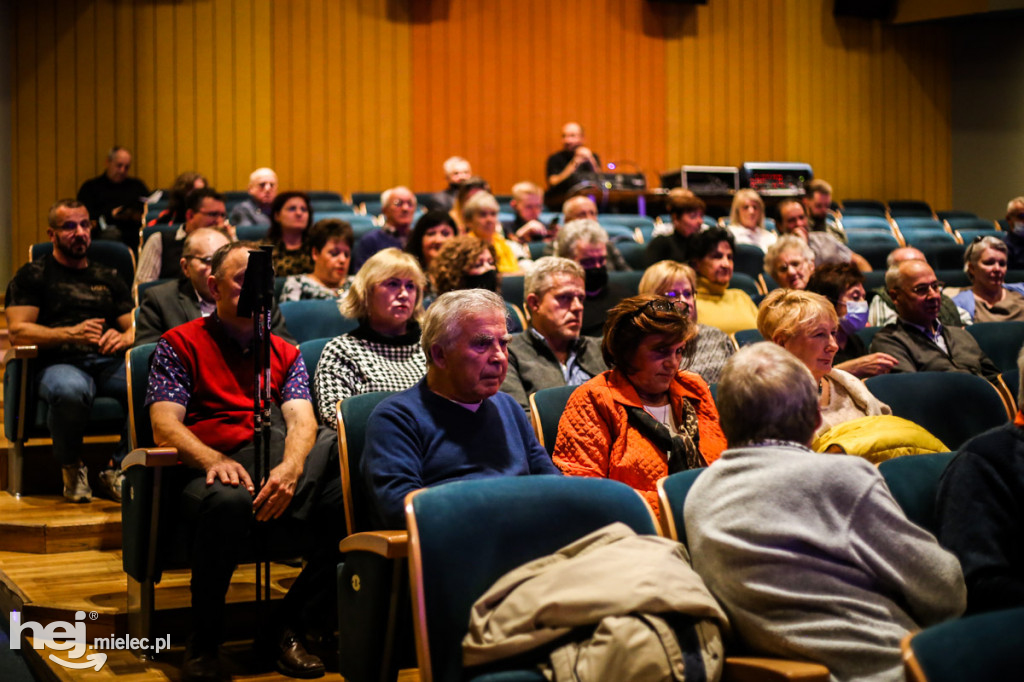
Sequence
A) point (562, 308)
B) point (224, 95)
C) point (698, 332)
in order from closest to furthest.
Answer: point (562, 308), point (698, 332), point (224, 95)

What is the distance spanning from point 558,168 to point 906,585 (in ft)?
21.6

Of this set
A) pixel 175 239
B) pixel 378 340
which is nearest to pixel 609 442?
pixel 378 340

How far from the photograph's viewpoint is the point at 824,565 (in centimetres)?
146

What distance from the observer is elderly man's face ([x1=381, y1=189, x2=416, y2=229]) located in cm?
500

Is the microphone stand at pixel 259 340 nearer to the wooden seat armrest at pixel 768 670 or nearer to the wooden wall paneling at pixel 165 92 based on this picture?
the wooden seat armrest at pixel 768 670

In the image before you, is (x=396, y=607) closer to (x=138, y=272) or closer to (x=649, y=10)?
(x=138, y=272)

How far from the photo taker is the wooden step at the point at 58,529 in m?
2.99

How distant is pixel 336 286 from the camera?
163 inches

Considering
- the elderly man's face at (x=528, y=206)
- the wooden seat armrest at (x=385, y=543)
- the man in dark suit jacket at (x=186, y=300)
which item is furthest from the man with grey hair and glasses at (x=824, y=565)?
the elderly man's face at (x=528, y=206)

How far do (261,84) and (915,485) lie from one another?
263 inches

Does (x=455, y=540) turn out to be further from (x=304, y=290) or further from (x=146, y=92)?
(x=146, y=92)

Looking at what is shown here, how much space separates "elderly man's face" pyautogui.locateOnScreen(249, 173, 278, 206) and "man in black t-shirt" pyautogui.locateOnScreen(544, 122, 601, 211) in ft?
7.83

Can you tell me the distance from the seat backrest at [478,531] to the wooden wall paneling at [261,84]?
6.36 meters

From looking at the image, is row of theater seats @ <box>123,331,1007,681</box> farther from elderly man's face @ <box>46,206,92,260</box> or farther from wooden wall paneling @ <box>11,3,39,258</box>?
wooden wall paneling @ <box>11,3,39,258</box>
